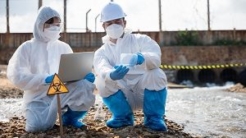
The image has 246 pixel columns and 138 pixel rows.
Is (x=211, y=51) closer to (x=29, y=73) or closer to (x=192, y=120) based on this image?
(x=192, y=120)

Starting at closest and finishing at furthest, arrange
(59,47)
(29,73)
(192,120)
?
1. (29,73)
2. (59,47)
3. (192,120)

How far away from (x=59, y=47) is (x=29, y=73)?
1.53 ft

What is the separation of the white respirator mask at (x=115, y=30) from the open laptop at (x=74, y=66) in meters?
0.31

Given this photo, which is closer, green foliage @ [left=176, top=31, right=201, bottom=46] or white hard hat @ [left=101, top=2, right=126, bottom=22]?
white hard hat @ [left=101, top=2, right=126, bottom=22]

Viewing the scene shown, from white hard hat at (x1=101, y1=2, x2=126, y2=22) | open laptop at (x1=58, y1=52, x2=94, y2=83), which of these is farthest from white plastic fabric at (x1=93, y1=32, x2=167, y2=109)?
white hard hat at (x1=101, y1=2, x2=126, y2=22)

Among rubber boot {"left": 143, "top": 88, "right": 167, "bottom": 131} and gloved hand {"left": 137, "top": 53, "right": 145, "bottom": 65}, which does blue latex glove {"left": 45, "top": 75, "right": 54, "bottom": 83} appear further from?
rubber boot {"left": 143, "top": 88, "right": 167, "bottom": 131}

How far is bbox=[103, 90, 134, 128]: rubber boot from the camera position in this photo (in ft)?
13.6

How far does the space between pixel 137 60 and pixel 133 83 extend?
0.42 metres

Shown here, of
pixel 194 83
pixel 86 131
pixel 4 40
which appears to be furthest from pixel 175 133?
pixel 4 40

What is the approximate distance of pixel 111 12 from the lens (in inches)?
165

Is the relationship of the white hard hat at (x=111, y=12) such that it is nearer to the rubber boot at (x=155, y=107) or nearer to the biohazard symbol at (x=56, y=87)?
the rubber boot at (x=155, y=107)

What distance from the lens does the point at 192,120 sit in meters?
5.78

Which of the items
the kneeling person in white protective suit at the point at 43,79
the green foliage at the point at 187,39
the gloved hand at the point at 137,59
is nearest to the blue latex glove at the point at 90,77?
the kneeling person in white protective suit at the point at 43,79

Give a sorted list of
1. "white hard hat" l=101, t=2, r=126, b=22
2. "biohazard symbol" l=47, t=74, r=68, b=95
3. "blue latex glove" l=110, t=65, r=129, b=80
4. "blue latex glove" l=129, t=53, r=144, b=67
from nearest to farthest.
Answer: "biohazard symbol" l=47, t=74, r=68, b=95 → "blue latex glove" l=110, t=65, r=129, b=80 → "blue latex glove" l=129, t=53, r=144, b=67 → "white hard hat" l=101, t=2, r=126, b=22
